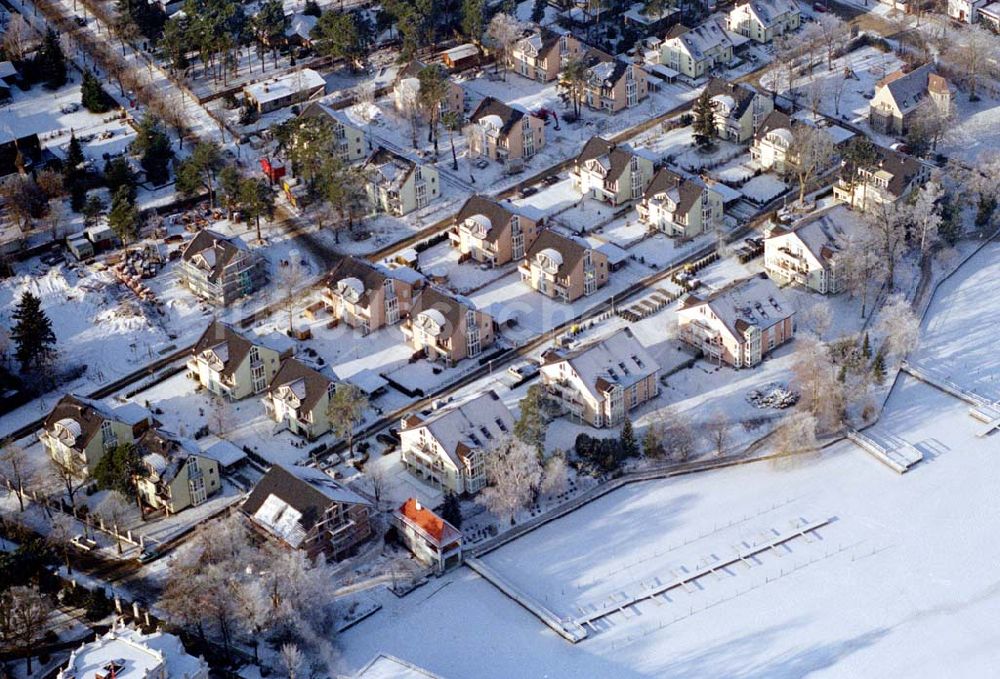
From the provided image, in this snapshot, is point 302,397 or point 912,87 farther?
point 912,87

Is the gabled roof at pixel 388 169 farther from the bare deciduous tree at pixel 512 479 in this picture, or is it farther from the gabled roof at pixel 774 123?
the bare deciduous tree at pixel 512 479

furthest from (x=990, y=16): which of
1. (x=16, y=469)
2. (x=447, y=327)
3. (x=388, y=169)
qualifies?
(x=16, y=469)

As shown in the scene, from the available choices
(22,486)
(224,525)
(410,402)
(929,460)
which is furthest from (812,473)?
(22,486)

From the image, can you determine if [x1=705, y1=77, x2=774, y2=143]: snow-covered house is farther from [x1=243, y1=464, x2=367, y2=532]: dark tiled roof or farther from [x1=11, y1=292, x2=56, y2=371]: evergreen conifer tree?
[x1=11, y1=292, x2=56, y2=371]: evergreen conifer tree

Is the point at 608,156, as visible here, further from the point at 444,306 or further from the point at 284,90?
the point at 284,90

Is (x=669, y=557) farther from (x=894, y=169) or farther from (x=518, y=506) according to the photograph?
(x=894, y=169)

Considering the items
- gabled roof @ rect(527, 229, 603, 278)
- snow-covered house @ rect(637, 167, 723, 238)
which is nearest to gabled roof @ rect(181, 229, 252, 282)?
gabled roof @ rect(527, 229, 603, 278)

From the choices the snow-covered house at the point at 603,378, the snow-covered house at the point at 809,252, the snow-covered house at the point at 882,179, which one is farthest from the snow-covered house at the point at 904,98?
the snow-covered house at the point at 603,378

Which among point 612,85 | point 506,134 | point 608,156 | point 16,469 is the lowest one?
point 16,469
